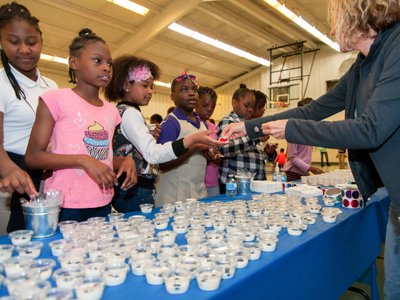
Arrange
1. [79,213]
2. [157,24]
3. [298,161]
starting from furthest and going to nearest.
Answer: [157,24], [298,161], [79,213]

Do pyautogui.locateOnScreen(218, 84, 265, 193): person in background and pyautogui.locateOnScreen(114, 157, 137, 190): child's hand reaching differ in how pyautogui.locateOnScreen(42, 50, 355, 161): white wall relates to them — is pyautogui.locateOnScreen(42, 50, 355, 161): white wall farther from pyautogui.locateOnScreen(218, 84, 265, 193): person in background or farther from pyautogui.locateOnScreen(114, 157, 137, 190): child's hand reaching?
pyautogui.locateOnScreen(114, 157, 137, 190): child's hand reaching

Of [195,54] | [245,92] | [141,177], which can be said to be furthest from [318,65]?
[141,177]

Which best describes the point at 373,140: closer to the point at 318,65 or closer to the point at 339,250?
the point at 339,250

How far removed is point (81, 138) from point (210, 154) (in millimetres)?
1172

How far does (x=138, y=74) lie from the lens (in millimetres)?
1911

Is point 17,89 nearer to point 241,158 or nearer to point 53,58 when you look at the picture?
point 241,158

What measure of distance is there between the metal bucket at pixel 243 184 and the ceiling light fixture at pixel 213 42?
7099mm

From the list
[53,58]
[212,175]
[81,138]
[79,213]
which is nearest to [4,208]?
[79,213]

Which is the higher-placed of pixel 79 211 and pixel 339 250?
pixel 79 211

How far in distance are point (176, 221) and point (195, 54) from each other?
10.7 metres

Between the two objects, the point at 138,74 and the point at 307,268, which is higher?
the point at 138,74

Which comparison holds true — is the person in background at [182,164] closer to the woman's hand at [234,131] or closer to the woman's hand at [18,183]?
the woman's hand at [234,131]

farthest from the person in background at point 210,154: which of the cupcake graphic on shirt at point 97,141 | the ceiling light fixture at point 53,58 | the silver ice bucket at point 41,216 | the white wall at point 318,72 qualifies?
the white wall at point 318,72

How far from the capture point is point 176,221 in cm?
118
